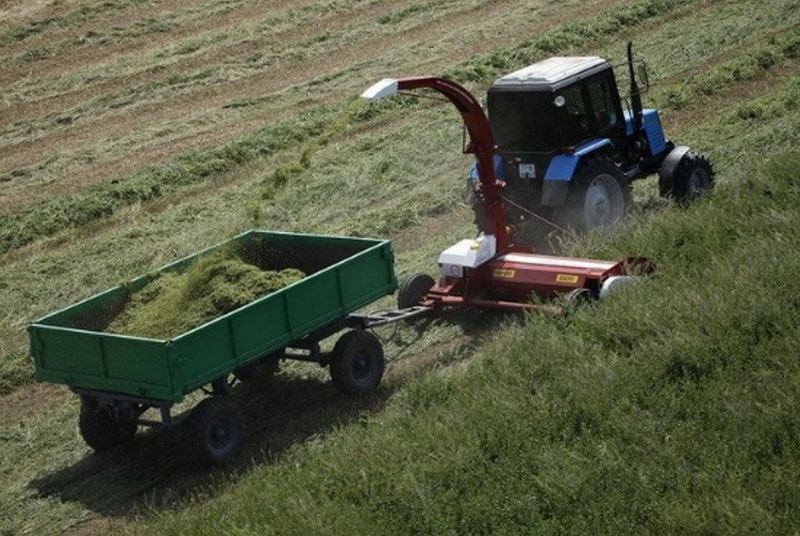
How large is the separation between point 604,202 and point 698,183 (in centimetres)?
147

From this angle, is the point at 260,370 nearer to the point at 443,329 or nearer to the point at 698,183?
the point at 443,329

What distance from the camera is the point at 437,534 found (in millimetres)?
10672

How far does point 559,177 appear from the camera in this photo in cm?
1623

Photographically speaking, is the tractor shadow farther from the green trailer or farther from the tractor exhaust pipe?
the tractor exhaust pipe

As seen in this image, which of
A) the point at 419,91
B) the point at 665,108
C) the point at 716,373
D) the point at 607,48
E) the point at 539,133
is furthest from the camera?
the point at 607,48

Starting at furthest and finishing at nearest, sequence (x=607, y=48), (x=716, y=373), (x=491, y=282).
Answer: (x=607, y=48), (x=491, y=282), (x=716, y=373)

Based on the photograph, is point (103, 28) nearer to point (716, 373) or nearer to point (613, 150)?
point (613, 150)

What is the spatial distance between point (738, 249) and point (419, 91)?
35.5 ft

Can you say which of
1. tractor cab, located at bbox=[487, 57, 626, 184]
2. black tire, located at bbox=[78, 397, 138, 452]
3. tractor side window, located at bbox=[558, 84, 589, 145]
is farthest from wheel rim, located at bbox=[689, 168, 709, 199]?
black tire, located at bbox=[78, 397, 138, 452]

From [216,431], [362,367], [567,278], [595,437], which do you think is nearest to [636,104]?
[567,278]

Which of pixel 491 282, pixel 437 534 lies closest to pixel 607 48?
pixel 491 282

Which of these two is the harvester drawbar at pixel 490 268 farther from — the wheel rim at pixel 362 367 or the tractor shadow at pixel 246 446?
the wheel rim at pixel 362 367

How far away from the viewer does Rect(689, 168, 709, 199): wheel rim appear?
17.5m

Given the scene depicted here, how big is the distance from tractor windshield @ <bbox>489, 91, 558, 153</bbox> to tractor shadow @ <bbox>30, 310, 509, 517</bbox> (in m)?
2.32
